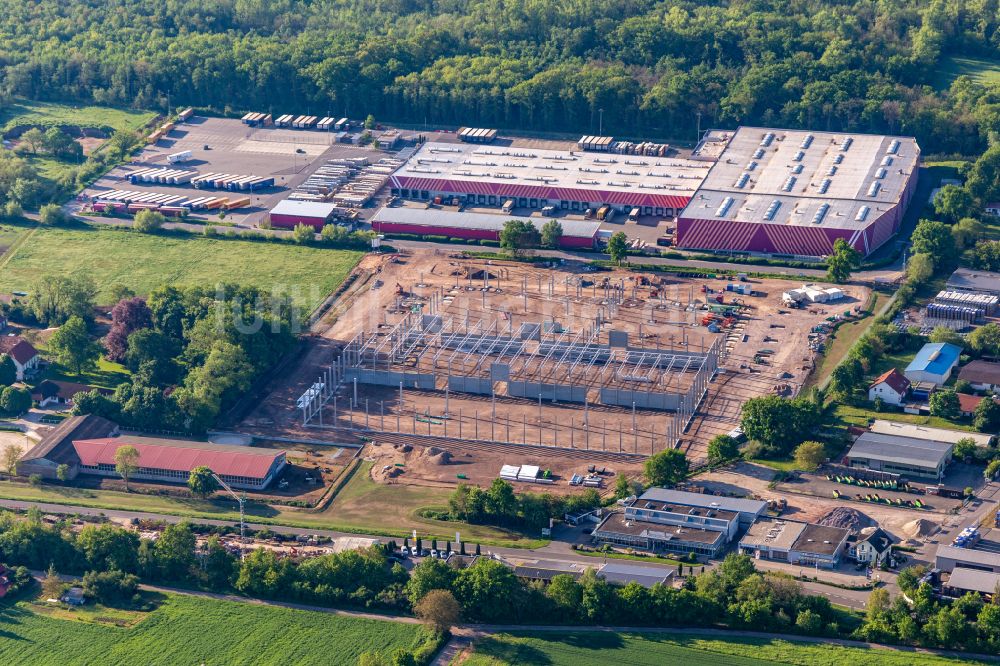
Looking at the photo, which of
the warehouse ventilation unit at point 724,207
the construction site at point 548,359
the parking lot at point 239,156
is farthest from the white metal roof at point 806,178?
the parking lot at point 239,156

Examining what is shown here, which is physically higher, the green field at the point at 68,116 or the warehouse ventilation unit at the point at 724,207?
the warehouse ventilation unit at the point at 724,207

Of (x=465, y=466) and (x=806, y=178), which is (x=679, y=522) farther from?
(x=806, y=178)

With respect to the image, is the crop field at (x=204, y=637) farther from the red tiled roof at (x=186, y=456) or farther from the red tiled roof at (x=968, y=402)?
the red tiled roof at (x=968, y=402)

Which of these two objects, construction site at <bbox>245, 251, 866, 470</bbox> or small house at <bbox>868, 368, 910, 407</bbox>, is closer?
construction site at <bbox>245, 251, 866, 470</bbox>

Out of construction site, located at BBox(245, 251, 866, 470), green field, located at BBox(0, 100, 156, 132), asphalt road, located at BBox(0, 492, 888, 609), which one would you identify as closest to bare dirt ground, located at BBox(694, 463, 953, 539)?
construction site, located at BBox(245, 251, 866, 470)

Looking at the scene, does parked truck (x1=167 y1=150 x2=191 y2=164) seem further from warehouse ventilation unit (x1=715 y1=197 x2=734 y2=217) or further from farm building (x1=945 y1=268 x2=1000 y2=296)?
farm building (x1=945 y1=268 x2=1000 y2=296)

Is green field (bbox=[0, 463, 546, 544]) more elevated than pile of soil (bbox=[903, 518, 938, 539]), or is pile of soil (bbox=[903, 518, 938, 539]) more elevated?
pile of soil (bbox=[903, 518, 938, 539])

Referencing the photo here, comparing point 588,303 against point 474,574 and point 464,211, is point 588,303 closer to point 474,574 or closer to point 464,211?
point 464,211

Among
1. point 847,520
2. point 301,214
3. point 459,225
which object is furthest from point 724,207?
point 847,520
